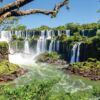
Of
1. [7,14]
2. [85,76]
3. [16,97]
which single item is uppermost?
[7,14]

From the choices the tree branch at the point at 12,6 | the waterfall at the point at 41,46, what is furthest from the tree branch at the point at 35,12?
the waterfall at the point at 41,46

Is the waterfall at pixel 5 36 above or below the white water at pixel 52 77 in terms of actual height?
above

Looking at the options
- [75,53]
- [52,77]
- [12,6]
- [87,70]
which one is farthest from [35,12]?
[75,53]

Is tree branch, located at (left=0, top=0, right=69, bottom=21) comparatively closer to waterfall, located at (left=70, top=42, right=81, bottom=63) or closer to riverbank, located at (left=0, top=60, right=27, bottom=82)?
riverbank, located at (left=0, top=60, right=27, bottom=82)

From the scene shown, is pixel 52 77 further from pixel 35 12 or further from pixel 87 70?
pixel 35 12

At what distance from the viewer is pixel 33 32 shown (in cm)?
8556

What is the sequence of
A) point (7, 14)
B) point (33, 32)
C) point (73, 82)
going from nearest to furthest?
point (7, 14)
point (73, 82)
point (33, 32)

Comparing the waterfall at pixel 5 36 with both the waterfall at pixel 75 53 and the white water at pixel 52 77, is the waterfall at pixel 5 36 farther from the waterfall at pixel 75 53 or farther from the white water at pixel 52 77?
the waterfall at pixel 75 53

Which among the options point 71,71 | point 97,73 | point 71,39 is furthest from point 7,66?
point 71,39

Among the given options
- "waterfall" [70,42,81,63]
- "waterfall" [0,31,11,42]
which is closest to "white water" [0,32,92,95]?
"waterfall" [70,42,81,63]

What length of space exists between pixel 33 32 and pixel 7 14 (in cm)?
7853

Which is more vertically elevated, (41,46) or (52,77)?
(41,46)

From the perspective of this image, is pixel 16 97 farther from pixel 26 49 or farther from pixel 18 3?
pixel 26 49

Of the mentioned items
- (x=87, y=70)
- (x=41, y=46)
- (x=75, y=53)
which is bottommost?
(x=87, y=70)
